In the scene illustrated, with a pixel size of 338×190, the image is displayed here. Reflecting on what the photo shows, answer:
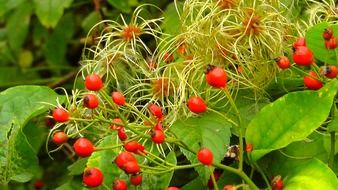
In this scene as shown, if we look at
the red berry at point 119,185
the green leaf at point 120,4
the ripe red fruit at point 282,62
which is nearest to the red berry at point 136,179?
the red berry at point 119,185

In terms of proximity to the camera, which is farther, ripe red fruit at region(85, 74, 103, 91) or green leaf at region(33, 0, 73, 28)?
green leaf at region(33, 0, 73, 28)

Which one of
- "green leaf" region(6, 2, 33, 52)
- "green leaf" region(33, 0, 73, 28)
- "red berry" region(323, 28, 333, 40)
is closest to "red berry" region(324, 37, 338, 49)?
"red berry" region(323, 28, 333, 40)

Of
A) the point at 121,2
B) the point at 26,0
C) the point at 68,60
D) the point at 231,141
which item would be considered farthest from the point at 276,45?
the point at 68,60

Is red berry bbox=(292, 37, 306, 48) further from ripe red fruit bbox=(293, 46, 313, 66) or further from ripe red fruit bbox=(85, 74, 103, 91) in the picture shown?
ripe red fruit bbox=(85, 74, 103, 91)

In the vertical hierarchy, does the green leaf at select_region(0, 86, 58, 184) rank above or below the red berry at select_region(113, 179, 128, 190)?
below

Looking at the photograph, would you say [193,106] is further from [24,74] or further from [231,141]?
[24,74]

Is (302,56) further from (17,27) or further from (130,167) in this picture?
(17,27)

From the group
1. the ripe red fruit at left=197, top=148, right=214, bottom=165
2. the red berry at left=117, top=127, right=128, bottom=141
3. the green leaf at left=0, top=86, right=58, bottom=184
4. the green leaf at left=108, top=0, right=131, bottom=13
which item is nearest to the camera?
the ripe red fruit at left=197, top=148, right=214, bottom=165
